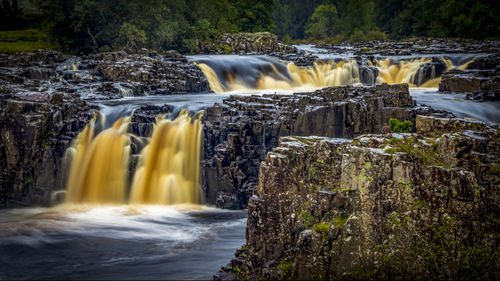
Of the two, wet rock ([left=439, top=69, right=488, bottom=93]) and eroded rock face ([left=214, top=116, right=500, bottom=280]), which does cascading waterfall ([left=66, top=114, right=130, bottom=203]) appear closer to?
eroded rock face ([left=214, top=116, right=500, bottom=280])

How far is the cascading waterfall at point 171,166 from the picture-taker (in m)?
21.2

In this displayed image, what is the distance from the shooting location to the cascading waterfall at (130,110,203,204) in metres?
21.2

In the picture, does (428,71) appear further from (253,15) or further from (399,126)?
(253,15)

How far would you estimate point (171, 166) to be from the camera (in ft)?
71.4

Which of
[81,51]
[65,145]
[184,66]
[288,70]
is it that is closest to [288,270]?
[65,145]

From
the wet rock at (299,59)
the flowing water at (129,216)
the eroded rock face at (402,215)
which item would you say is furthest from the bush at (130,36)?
the eroded rock face at (402,215)

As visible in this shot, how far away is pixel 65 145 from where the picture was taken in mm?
22969

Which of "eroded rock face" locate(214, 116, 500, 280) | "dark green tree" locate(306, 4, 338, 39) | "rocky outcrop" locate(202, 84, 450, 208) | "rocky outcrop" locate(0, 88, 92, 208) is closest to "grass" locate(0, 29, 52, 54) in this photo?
"rocky outcrop" locate(0, 88, 92, 208)

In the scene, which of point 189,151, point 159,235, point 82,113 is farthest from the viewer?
point 82,113

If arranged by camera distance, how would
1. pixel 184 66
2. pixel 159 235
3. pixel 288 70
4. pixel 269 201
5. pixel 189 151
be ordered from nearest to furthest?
pixel 269 201, pixel 159 235, pixel 189 151, pixel 184 66, pixel 288 70

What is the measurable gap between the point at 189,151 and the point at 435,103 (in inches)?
503

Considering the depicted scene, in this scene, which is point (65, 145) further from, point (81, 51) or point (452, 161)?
point (81, 51)

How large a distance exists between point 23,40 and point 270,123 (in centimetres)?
3940

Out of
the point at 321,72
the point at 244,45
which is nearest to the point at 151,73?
the point at 321,72
